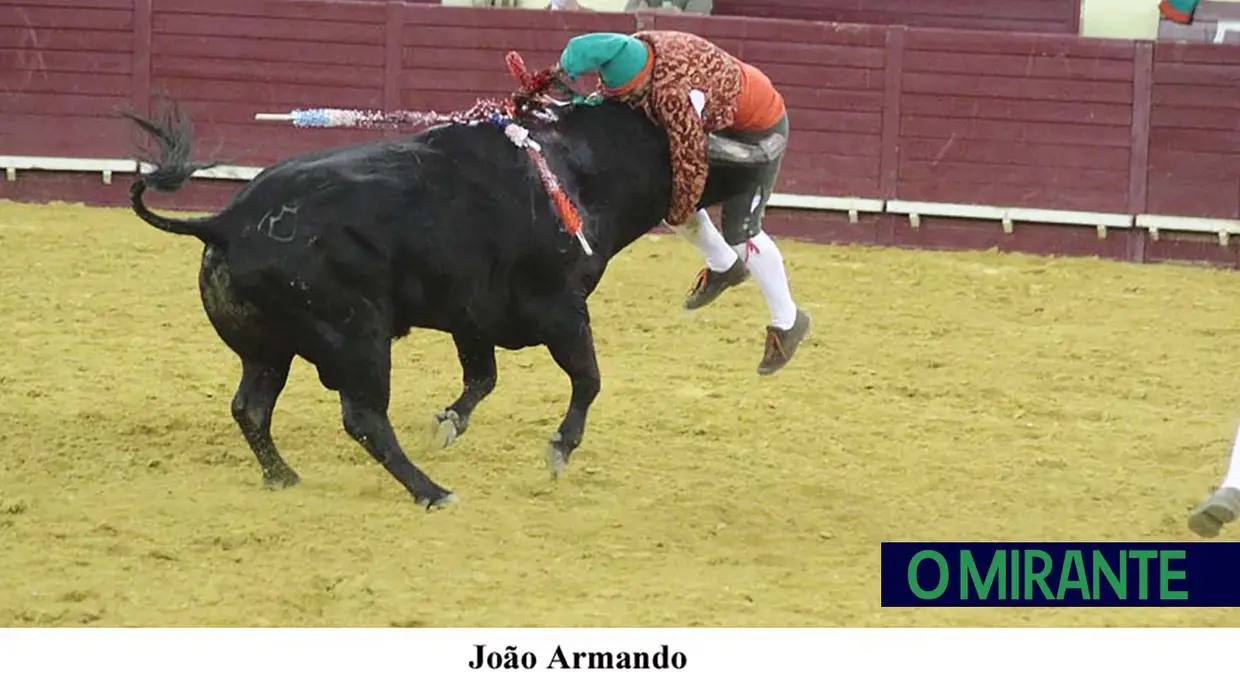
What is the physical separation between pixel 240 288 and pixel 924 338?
372cm

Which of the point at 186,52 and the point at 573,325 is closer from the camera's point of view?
the point at 573,325

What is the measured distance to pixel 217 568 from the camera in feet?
15.6

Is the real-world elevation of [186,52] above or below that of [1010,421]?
above

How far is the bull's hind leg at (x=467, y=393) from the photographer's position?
5.70 meters

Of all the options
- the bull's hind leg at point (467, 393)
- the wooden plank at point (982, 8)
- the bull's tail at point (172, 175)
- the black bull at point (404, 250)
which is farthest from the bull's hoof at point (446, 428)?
the wooden plank at point (982, 8)

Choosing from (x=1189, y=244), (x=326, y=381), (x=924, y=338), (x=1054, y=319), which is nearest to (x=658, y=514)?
(x=326, y=381)

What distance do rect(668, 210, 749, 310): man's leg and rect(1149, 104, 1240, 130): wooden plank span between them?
4676mm

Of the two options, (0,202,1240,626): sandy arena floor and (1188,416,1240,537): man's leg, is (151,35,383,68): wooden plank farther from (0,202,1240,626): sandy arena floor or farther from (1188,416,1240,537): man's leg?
(1188,416,1240,537): man's leg

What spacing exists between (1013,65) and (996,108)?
0.72ft

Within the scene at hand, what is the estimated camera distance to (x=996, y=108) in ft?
33.6

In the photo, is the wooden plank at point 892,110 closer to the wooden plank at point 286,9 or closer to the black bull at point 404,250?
the wooden plank at point 286,9

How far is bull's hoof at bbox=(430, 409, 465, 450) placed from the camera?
5699 millimetres

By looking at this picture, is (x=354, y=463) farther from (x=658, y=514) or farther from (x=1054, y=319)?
(x=1054, y=319)

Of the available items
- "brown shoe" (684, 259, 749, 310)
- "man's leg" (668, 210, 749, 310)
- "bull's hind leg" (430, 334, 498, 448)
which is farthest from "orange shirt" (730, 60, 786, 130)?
"bull's hind leg" (430, 334, 498, 448)
